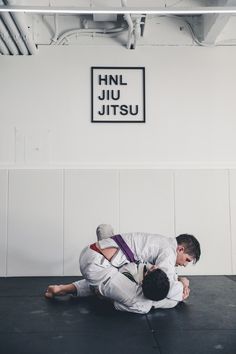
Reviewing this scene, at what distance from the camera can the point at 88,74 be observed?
4.80m

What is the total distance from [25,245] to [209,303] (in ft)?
7.88

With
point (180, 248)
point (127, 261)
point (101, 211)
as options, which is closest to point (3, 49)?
point (101, 211)

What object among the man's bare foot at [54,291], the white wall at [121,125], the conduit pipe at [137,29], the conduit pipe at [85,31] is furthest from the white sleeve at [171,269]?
the conduit pipe at [85,31]

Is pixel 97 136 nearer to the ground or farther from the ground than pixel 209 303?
farther from the ground

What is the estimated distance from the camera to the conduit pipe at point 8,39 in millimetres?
4051

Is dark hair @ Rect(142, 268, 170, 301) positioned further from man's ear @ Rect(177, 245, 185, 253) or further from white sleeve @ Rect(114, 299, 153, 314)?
man's ear @ Rect(177, 245, 185, 253)

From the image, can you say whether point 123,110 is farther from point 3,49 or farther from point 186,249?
point 186,249

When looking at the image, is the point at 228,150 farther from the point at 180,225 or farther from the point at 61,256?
the point at 61,256

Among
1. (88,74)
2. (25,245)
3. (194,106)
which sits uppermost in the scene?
(88,74)

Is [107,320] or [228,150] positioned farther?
[228,150]

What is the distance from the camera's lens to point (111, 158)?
4711 millimetres

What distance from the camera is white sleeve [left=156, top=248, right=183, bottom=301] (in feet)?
8.91

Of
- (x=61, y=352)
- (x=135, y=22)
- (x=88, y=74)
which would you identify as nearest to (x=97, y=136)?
(x=88, y=74)

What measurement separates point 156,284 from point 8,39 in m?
3.38
